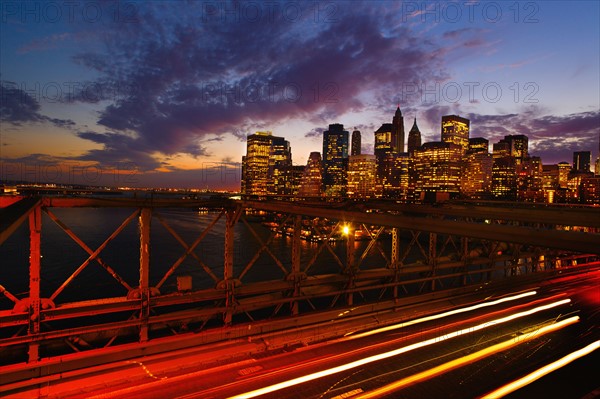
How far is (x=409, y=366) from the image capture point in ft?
32.0

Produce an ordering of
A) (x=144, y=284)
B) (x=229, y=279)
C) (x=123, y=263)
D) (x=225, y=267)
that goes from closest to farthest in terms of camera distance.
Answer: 1. (x=144, y=284)
2. (x=229, y=279)
3. (x=225, y=267)
4. (x=123, y=263)

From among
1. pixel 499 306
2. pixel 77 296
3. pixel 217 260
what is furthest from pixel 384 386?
→ pixel 217 260

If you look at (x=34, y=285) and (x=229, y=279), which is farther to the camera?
(x=229, y=279)

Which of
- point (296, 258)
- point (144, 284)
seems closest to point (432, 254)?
point (296, 258)

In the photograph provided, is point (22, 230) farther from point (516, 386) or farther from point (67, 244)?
point (516, 386)

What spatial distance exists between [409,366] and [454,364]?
1432 millimetres

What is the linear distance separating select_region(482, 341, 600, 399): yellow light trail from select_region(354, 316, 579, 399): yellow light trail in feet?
4.04

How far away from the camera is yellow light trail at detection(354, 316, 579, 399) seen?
27.5 feet

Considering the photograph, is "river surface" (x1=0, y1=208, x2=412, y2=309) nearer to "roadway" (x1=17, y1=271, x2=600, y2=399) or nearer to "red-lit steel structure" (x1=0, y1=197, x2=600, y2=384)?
"red-lit steel structure" (x1=0, y1=197, x2=600, y2=384)

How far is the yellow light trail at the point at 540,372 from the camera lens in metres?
8.70

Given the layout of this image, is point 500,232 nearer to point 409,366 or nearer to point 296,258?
point 409,366

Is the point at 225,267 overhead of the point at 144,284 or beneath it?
overhead

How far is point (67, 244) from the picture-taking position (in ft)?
189

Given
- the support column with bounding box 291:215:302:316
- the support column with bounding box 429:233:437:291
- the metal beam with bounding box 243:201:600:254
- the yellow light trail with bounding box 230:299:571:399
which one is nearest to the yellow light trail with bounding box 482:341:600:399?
the yellow light trail with bounding box 230:299:571:399
